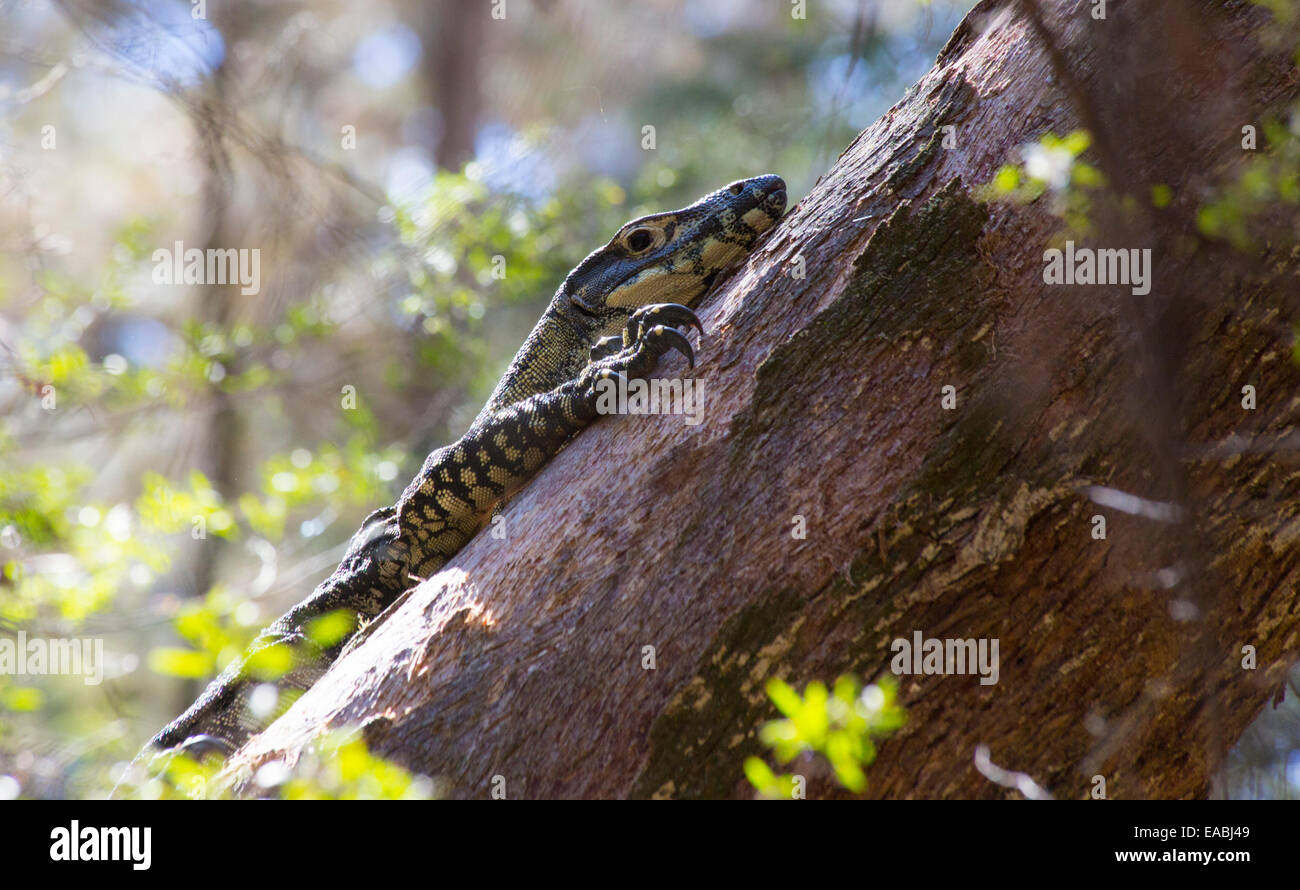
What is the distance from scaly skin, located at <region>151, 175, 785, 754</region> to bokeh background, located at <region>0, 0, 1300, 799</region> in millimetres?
556

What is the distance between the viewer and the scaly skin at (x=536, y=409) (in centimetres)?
394

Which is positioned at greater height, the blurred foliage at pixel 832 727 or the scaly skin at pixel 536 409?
the scaly skin at pixel 536 409

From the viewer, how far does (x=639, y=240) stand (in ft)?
15.3

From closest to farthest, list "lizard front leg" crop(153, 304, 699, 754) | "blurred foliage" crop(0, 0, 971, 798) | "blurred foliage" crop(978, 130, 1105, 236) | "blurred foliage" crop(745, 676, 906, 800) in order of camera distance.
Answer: "blurred foliage" crop(745, 676, 906, 800) < "blurred foliage" crop(978, 130, 1105, 236) < "lizard front leg" crop(153, 304, 699, 754) < "blurred foliage" crop(0, 0, 971, 798)

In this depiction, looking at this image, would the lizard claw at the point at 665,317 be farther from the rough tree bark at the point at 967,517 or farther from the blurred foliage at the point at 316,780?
Answer: the blurred foliage at the point at 316,780

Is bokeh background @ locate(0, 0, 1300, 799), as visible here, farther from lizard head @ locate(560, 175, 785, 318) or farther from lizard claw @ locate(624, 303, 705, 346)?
lizard claw @ locate(624, 303, 705, 346)

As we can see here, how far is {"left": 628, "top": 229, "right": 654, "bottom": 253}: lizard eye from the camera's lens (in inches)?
182

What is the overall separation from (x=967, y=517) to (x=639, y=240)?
2182mm

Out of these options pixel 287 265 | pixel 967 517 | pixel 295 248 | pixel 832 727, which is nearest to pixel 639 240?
pixel 967 517

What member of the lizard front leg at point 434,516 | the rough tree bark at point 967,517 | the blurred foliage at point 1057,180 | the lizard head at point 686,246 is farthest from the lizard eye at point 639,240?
the blurred foliage at point 1057,180

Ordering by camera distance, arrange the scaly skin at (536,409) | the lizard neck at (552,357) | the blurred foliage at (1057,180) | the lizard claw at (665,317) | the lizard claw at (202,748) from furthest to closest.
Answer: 1. the lizard neck at (552,357)
2. the lizard claw at (202,748)
3. the scaly skin at (536,409)
4. the lizard claw at (665,317)
5. the blurred foliage at (1057,180)

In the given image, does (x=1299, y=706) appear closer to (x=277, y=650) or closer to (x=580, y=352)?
(x=580, y=352)

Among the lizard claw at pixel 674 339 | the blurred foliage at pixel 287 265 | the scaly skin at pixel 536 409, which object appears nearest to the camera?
the lizard claw at pixel 674 339

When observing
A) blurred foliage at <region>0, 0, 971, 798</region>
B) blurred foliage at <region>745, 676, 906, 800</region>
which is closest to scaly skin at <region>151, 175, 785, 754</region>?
blurred foliage at <region>0, 0, 971, 798</region>
